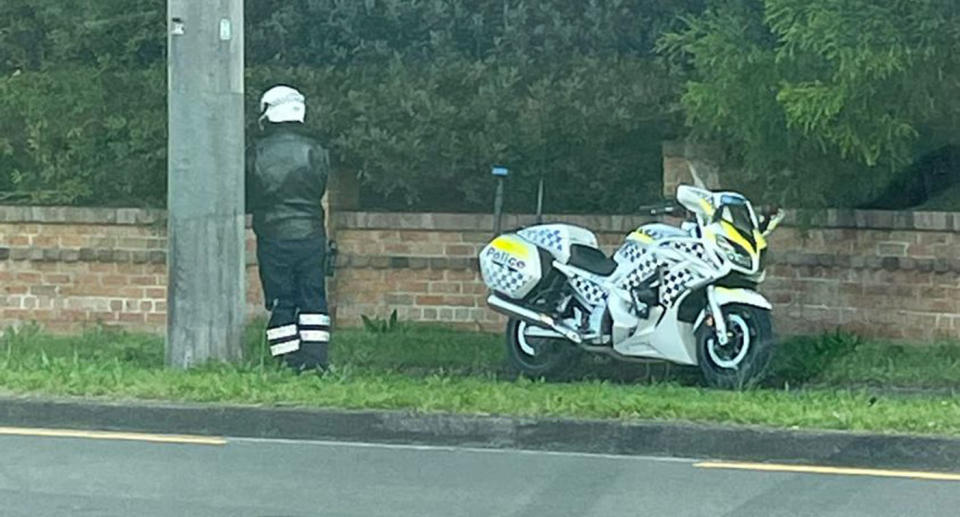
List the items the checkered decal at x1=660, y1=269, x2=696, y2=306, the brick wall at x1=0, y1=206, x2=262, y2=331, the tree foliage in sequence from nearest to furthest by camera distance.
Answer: the tree foliage < the checkered decal at x1=660, y1=269, x2=696, y2=306 < the brick wall at x1=0, y1=206, x2=262, y2=331

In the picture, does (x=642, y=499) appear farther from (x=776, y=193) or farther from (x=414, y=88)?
(x=414, y=88)

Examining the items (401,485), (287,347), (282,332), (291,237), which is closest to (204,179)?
(291,237)

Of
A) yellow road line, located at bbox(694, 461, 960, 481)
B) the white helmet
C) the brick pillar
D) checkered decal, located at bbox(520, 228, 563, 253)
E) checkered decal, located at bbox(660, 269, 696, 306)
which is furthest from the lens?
the brick pillar

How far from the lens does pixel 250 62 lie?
14273mm

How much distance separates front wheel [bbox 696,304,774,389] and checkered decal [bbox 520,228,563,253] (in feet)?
3.90

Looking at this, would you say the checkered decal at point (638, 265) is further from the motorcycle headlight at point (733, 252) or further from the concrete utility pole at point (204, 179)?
the concrete utility pole at point (204, 179)

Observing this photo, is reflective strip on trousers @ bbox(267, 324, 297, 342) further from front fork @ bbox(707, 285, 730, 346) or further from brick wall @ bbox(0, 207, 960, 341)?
front fork @ bbox(707, 285, 730, 346)

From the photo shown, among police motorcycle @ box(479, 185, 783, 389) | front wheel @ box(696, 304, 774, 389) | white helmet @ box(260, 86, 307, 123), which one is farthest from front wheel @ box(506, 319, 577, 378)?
white helmet @ box(260, 86, 307, 123)

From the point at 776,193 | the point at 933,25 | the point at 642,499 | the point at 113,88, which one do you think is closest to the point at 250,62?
the point at 113,88

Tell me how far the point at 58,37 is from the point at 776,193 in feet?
20.7

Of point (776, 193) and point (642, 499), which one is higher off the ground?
point (776, 193)

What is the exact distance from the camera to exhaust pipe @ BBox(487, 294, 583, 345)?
36.6ft

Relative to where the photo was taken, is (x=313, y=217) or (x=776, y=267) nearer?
(x=313, y=217)

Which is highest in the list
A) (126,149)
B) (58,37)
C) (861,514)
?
(58,37)
